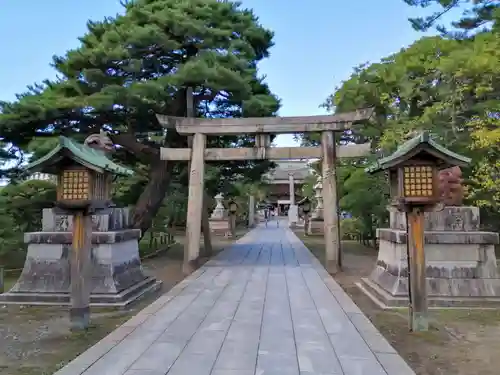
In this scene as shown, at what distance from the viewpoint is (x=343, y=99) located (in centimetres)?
1444

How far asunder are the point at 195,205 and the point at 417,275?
23.5ft

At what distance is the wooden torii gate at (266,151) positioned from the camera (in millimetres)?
11539

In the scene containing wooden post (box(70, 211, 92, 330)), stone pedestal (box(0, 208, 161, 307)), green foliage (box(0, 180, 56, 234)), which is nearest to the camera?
wooden post (box(70, 211, 92, 330))

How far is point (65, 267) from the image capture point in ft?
25.5

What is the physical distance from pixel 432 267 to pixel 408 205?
7.81ft

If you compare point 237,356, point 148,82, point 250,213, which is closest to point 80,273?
point 237,356

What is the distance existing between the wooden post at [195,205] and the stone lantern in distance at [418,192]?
6875 millimetres

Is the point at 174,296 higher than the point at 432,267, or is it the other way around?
the point at 432,267

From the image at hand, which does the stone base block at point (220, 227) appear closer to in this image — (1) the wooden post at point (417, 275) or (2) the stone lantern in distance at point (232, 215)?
(2) the stone lantern in distance at point (232, 215)

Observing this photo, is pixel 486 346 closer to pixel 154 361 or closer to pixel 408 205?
pixel 408 205

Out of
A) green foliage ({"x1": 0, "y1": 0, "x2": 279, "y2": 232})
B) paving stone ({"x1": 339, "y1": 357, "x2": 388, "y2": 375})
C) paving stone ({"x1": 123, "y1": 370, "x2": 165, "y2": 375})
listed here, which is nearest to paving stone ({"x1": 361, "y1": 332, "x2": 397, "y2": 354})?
paving stone ({"x1": 339, "y1": 357, "x2": 388, "y2": 375})

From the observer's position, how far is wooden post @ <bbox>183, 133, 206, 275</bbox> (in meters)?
11.7

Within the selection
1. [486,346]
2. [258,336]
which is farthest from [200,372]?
[486,346]

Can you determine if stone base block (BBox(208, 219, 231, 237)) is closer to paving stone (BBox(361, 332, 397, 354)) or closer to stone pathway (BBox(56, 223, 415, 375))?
stone pathway (BBox(56, 223, 415, 375))
